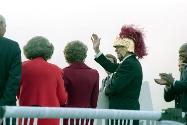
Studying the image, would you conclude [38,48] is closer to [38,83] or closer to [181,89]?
[38,83]

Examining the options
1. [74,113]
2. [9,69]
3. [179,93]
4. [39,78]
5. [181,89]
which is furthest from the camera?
[179,93]

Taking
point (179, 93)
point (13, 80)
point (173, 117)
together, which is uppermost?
point (13, 80)

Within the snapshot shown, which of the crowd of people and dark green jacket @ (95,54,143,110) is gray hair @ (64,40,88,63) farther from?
dark green jacket @ (95,54,143,110)

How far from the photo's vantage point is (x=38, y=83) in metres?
4.93

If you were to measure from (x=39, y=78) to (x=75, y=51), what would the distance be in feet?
2.47

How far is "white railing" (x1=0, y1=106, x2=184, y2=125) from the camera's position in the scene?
2.71 m

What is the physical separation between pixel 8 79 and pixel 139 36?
1.75m

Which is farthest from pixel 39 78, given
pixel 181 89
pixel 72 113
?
pixel 72 113

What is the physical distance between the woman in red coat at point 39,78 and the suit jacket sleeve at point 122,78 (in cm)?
51

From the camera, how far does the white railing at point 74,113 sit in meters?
2.71

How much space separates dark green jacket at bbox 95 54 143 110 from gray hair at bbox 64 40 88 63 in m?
0.66

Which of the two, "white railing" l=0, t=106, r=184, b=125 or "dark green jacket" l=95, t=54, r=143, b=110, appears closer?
"white railing" l=0, t=106, r=184, b=125

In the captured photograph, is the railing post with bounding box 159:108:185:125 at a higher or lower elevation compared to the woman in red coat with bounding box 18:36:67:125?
lower

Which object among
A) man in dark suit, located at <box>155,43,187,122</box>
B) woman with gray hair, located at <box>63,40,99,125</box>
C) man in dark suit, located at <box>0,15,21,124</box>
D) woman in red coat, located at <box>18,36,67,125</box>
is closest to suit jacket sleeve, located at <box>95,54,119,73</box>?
woman with gray hair, located at <box>63,40,99,125</box>
